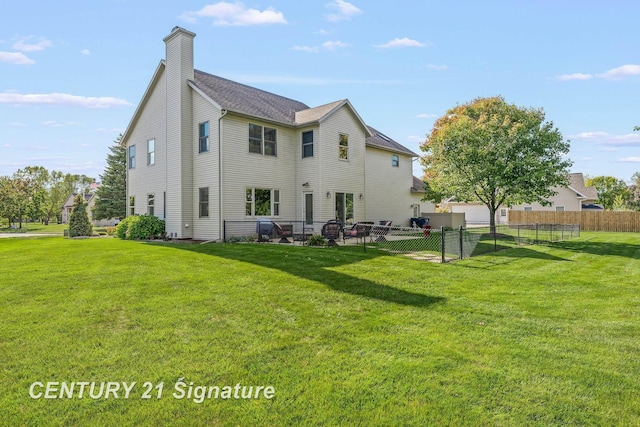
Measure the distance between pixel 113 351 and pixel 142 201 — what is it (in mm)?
17464

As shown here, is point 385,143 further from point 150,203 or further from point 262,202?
point 150,203

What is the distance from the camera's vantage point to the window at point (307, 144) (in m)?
17.8

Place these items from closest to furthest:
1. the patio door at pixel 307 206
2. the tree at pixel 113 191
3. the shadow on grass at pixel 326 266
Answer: the shadow on grass at pixel 326 266 < the patio door at pixel 307 206 < the tree at pixel 113 191

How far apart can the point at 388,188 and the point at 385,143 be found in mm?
3017

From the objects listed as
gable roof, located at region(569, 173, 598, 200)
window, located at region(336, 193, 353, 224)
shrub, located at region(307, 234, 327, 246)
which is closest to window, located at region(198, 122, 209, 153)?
shrub, located at region(307, 234, 327, 246)

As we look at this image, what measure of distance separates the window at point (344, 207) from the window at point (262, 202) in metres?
3.10

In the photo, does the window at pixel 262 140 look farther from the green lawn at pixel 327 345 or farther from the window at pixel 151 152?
the green lawn at pixel 327 345

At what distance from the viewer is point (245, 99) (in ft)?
58.5

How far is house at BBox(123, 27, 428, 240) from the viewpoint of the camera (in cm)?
1580

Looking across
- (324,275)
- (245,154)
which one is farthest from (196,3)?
(324,275)

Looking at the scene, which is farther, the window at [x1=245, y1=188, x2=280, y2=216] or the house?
the window at [x1=245, y1=188, x2=280, y2=216]

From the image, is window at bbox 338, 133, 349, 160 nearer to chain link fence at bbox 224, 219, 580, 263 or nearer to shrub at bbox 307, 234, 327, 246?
chain link fence at bbox 224, 219, 580, 263

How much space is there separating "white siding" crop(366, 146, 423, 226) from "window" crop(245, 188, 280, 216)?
654 centimetres

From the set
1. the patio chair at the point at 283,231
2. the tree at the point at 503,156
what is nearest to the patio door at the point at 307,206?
the patio chair at the point at 283,231
